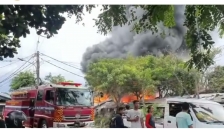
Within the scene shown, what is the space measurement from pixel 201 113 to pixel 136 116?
0.60 m

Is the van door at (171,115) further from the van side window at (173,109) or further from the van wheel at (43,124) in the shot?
the van wheel at (43,124)

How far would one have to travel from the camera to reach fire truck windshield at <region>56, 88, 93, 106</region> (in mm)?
2582

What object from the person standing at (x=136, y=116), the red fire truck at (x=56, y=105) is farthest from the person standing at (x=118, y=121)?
the red fire truck at (x=56, y=105)

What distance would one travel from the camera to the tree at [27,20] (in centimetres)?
234

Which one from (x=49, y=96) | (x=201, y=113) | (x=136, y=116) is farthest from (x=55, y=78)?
(x=201, y=113)

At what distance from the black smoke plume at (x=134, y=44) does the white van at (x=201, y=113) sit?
50 centimetres

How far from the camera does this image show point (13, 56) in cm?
247

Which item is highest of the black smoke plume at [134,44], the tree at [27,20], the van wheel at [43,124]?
the tree at [27,20]

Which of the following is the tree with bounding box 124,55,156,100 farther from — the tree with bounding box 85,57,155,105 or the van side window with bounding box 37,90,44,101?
the van side window with bounding box 37,90,44,101

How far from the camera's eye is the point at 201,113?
8.46ft

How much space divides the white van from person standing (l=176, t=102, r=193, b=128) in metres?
0.03
